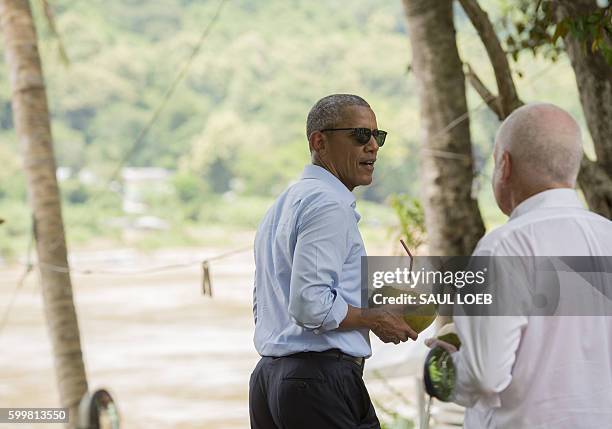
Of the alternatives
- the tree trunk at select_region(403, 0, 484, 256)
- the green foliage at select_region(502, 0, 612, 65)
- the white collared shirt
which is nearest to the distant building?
the green foliage at select_region(502, 0, 612, 65)

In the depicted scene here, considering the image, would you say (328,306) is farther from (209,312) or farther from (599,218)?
(209,312)

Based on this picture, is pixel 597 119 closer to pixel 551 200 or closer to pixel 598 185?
pixel 598 185

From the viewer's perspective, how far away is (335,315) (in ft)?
6.31

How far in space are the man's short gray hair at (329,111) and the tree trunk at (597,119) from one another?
1815mm

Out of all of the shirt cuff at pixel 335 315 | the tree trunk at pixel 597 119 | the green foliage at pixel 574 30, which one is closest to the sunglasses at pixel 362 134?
the shirt cuff at pixel 335 315

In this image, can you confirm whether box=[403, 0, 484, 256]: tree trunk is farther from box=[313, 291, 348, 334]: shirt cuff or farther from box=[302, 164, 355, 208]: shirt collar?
box=[313, 291, 348, 334]: shirt cuff

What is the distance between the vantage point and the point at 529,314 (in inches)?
58.1

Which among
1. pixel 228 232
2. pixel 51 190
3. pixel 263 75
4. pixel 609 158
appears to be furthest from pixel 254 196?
pixel 609 158

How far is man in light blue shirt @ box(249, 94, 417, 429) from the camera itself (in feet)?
6.28

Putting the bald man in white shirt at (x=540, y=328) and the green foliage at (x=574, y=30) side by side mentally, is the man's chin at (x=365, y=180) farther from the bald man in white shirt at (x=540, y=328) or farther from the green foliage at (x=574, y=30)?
the green foliage at (x=574, y=30)

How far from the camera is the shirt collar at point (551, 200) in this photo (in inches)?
59.2

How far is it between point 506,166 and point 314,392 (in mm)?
679

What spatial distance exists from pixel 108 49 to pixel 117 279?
10.5 metres

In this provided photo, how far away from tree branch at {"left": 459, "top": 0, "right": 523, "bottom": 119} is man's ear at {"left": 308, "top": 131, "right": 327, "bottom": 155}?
1827 millimetres
